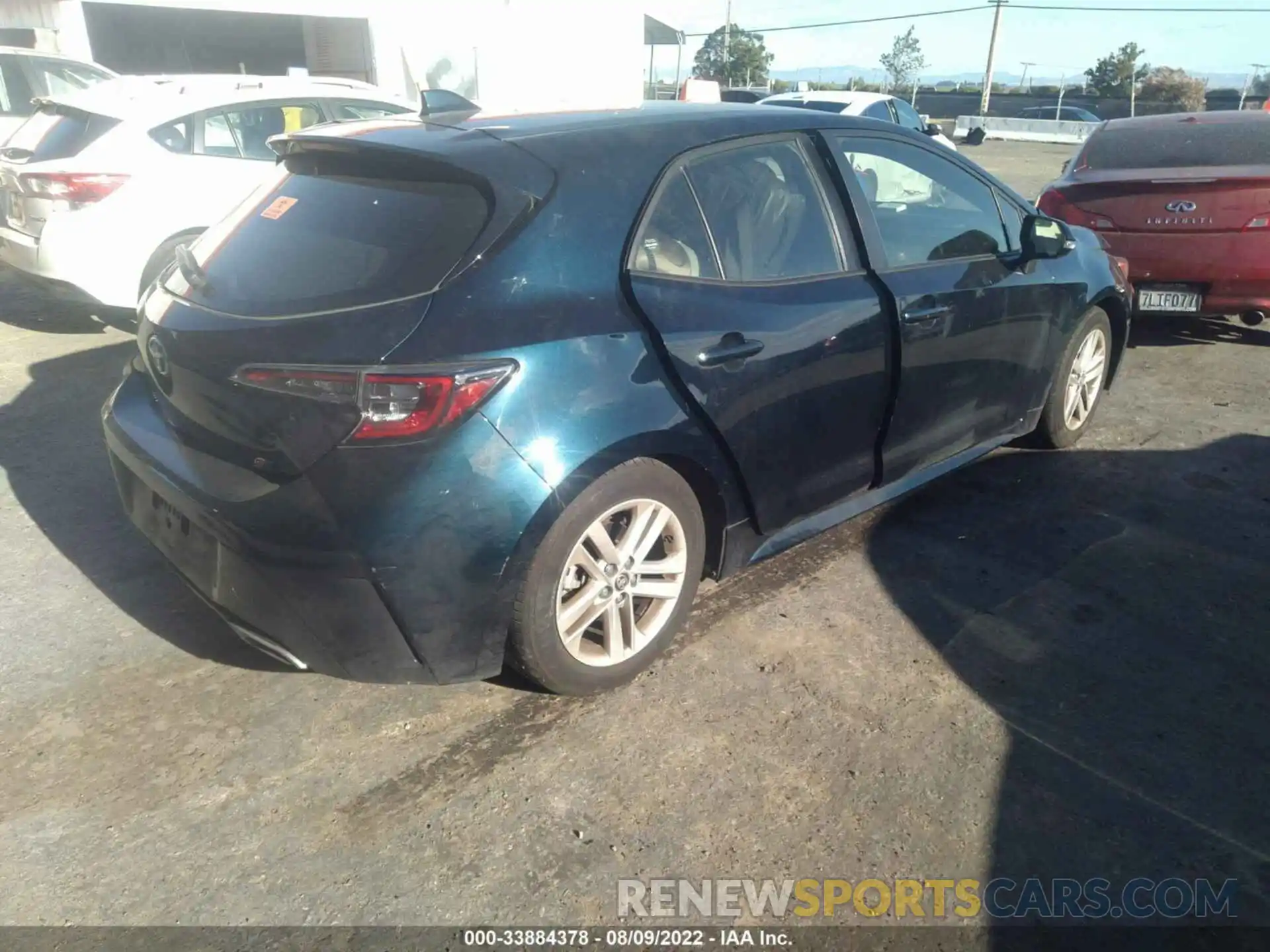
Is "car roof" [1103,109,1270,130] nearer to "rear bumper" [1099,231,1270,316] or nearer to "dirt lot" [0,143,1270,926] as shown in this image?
"rear bumper" [1099,231,1270,316]

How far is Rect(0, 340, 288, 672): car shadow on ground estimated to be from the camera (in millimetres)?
3424

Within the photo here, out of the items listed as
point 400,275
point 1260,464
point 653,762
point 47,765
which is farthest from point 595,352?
point 1260,464

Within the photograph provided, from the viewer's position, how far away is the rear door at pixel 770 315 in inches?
119

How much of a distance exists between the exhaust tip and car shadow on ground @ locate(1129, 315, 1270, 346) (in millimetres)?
6523

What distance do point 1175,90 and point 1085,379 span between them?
4774 cm

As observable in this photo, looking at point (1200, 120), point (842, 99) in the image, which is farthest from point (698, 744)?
point (842, 99)

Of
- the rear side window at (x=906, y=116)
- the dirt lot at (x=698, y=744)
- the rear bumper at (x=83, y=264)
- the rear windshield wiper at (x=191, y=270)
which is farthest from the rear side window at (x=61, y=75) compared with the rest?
the rear windshield wiper at (x=191, y=270)

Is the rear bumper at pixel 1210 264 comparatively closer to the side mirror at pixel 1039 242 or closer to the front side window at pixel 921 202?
the side mirror at pixel 1039 242

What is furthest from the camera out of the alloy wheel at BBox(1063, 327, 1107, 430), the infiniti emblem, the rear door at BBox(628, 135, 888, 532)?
the alloy wheel at BBox(1063, 327, 1107, 430)

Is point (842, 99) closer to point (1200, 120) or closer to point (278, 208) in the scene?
point (1200, 120)

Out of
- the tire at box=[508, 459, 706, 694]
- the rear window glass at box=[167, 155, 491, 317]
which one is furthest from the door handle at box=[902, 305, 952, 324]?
the rear window glass at box=[167, 155, 491, 317]

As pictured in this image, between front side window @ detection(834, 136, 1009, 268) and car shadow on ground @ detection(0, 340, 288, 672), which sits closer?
car shadow on ground @ detection(0, 340, 288, 672)

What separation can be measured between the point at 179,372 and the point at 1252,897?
302cm

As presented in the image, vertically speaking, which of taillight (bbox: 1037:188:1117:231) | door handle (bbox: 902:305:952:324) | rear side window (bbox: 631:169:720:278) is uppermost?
rear side window (bbox: 631:169:720:278)
